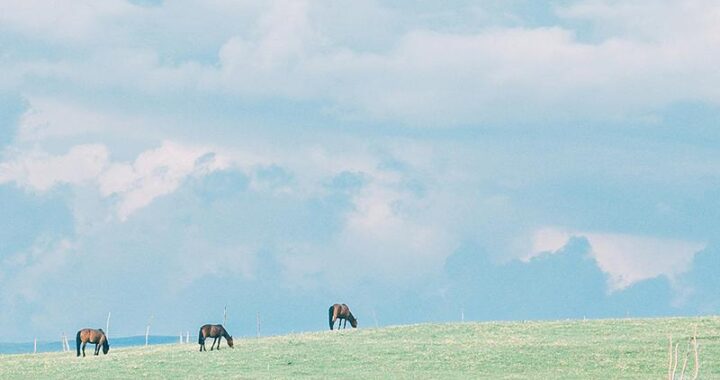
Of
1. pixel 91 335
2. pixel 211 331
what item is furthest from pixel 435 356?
pixel 91 335

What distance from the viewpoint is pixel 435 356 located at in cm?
4412

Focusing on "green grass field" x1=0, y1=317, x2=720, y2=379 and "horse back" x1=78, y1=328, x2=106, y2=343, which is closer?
"green grass field" x1=0, y1=317, x2=720, y2=379

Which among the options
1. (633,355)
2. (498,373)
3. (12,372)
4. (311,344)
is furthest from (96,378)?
(633,355)

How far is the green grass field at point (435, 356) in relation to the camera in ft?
132

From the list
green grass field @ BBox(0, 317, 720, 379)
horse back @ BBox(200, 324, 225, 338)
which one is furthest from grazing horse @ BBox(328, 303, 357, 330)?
horse back @ BBox(200, 324, 225, 338)

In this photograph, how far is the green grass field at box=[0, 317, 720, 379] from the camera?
40.4m

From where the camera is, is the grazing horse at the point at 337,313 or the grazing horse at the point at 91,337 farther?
the grazing horse at the point at 337,313

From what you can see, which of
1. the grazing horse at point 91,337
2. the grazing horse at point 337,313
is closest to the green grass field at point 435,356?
the grazing horse at point 91,337

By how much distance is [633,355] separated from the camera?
43469mm

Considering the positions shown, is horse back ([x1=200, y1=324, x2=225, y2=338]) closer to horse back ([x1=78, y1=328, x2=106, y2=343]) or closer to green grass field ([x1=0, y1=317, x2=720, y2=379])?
green grass field ([x1=0, y1=317, x2=720, y2=379])

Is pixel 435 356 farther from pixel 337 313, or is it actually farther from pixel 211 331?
pixel 337 313

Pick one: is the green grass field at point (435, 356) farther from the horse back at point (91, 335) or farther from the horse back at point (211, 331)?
the horse back at point (91, 335)

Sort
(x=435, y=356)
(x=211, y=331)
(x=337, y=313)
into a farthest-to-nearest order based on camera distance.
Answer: (x=337, y=313) < (x=211, y=331) < (x=435, y=356)

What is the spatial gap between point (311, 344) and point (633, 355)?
13.9 meters
